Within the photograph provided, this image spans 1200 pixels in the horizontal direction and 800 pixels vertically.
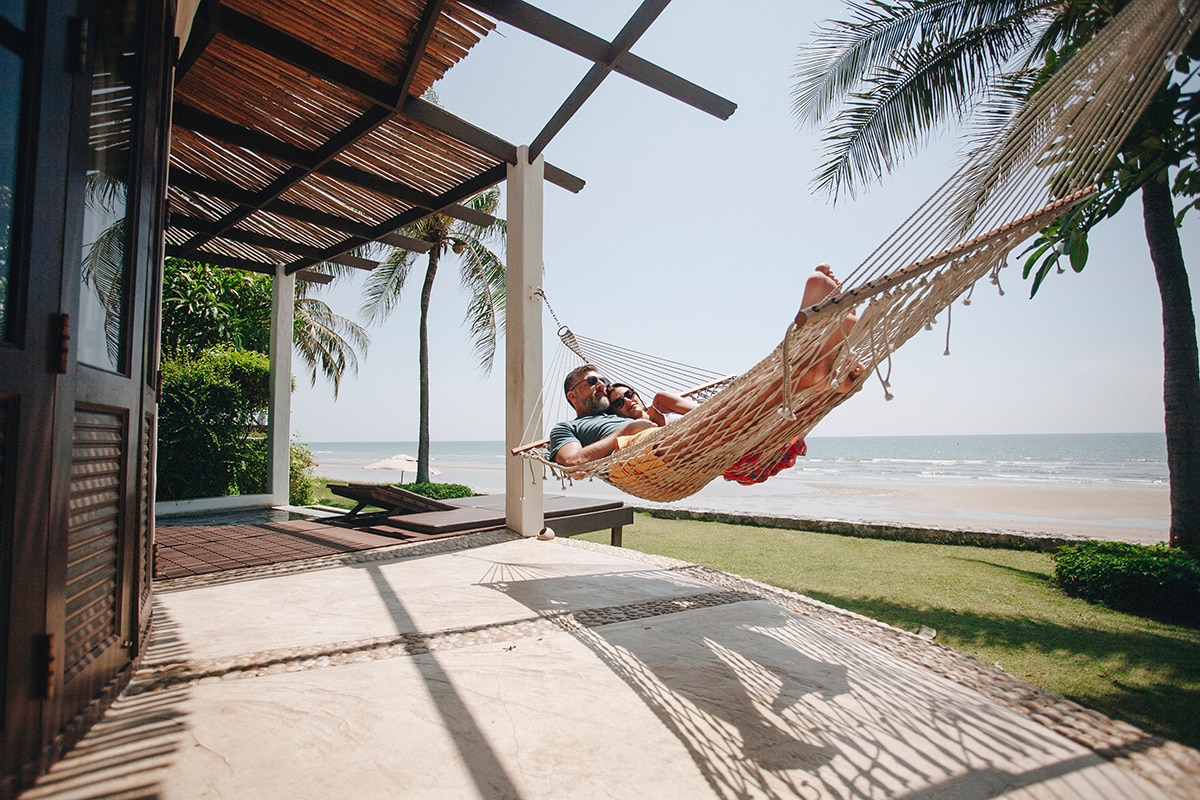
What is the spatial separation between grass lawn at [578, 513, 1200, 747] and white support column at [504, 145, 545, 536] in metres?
1.38

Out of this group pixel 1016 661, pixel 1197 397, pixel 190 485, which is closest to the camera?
pixel 1016 661

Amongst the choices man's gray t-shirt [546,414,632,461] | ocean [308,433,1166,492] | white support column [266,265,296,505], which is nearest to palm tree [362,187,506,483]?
white support column [266,265,296,505]

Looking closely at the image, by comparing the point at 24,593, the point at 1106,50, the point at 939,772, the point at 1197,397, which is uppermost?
the point at 1106,50

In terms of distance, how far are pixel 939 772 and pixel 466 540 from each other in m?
2.86

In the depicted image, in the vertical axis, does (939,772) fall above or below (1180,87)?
below

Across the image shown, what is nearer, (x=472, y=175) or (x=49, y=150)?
(x=49, y=150)

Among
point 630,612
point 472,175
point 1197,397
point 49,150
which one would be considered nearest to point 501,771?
point 630,612

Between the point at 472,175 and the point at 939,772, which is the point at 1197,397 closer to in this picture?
the point at 939,772

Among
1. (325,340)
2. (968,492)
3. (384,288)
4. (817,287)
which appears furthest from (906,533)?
(325,340)

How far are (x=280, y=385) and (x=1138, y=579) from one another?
6441mm

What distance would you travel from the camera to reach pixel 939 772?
4.02 feet

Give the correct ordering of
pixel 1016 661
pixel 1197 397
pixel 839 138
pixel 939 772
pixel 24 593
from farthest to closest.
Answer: pixel 839 138, pixel 1197 397, pixel 1016 661, pixel 939 772, pixel 24 593

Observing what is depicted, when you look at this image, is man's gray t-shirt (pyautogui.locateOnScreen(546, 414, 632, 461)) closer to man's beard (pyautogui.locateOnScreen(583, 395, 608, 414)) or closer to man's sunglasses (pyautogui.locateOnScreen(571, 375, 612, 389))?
man's beard (pyautogui.locateOnScreen(583, 395, 608, 414))

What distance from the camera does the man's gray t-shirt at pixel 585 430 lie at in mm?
2707
